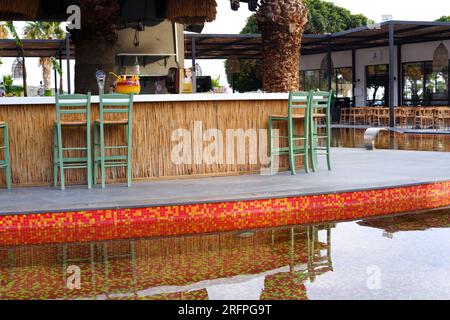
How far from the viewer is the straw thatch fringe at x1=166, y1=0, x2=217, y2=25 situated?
12055 millimetres

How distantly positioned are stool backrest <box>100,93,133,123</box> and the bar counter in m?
0.30

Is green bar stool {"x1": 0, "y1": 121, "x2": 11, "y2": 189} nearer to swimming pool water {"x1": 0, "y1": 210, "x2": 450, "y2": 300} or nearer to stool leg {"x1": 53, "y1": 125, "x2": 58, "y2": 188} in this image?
stool leg {"x1": 53, "y1": 125, "x2": 58, "y2": 188}

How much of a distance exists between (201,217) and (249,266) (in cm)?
161

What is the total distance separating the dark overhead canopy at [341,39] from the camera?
21516 millimetres

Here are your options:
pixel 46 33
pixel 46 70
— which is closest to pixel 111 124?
pixel 46 70

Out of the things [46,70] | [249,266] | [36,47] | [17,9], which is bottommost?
[249,266]

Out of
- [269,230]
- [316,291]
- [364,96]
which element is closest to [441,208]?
[269,230]

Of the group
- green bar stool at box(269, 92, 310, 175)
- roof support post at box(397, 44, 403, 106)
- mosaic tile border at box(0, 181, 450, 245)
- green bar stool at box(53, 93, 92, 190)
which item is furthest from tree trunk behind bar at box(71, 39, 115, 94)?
roof support post at box(397, 44, 403, 106)

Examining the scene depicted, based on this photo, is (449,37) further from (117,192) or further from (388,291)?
(388,291)

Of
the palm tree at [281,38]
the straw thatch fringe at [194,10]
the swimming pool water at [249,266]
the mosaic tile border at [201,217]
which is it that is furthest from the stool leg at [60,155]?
the straw thatch fringe at [194,10]

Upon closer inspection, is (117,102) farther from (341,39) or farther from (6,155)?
(341,39)

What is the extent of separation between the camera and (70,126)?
764cm

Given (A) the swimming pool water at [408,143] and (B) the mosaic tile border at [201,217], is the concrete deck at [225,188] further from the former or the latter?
(A) the swimming pool water at [408,143]

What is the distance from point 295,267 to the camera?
15.4ft
